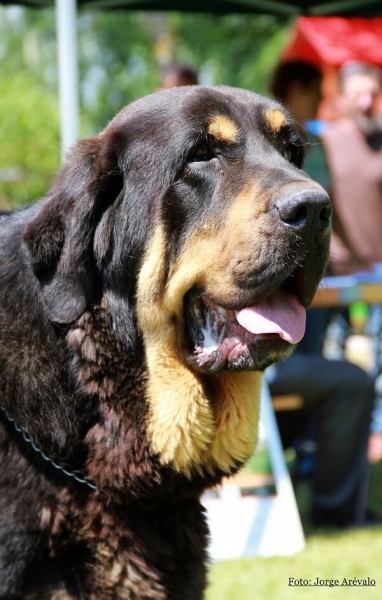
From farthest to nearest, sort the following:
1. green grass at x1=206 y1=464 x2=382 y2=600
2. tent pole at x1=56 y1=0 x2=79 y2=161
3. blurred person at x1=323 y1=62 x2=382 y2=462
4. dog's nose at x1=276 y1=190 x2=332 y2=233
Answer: blurred person at x1=323 y1=62 x2=382 y2=462 < tent pole at x1=56 y1=0 x2=79 y2=161 < green grass at x1=206 y1=464 x2=382 y2=600 < dog's nose at x1=276 y1=190 x2=332 y2=233

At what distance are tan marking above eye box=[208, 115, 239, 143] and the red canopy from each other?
4469 mm

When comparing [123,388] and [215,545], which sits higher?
[123,388]

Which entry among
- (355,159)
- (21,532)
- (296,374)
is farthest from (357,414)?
(21,532)

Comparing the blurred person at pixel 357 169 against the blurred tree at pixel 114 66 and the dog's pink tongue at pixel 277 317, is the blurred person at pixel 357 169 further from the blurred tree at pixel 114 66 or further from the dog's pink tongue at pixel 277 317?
→ the blurred tree at pixel 114 66

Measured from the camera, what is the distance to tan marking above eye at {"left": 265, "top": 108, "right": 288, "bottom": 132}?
2.79 meters

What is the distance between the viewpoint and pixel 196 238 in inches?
102

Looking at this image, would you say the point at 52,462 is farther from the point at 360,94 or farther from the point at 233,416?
the point at 360,94

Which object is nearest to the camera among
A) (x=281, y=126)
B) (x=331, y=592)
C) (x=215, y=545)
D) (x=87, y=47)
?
(x=281, y=126)

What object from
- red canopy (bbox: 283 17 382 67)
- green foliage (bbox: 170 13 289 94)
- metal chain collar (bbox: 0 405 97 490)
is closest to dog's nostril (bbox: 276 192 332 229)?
metal chain collar (bbox: 0 405 97 490)

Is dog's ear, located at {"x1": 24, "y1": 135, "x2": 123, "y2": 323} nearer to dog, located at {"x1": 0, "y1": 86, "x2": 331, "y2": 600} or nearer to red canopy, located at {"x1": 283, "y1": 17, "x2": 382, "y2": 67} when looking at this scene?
dog, located at {"x1": 0, "y1": 86, "x2": 331, "y2": 600}

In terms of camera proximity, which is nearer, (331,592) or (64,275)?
(64,275)

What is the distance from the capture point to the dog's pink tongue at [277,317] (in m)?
2.56

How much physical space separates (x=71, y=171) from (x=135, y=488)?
0.99 meters

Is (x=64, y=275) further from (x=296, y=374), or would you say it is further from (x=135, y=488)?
(x=296, y=374)
